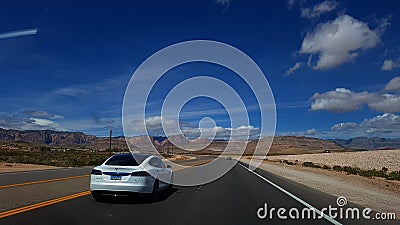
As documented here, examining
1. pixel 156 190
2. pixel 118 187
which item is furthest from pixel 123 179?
pixel 156 190

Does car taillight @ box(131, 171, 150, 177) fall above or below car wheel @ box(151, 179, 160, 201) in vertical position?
above

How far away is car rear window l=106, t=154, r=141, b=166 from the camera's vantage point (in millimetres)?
13700

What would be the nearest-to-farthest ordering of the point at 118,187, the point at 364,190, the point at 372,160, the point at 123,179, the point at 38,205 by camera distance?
1. the point at 38,205
2. the point at 118,187
3. the point at 123,179
4. the point at 364,190
5. the point at 372,160

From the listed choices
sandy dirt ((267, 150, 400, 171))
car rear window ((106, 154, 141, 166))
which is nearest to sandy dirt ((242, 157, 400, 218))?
car rear window ((106, 154, 141, 166))

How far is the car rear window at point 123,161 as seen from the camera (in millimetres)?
13700

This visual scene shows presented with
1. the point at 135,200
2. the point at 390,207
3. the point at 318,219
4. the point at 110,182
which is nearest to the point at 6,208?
the point at 110,182

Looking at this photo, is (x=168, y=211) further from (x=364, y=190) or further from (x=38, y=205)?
(x=364, y=190)

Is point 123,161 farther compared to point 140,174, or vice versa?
point 123,161

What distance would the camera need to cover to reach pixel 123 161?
1395cm

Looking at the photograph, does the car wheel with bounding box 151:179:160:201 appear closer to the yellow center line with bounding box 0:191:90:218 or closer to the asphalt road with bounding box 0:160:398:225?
the asphalt road with bounding box 0:160:398:225

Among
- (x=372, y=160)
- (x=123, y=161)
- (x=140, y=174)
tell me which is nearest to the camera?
(x=140, y=174)

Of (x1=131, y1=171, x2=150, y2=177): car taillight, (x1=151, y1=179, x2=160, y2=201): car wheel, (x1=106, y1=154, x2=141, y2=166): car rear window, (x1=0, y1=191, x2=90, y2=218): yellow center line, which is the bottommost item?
(x1=0, y1=191, x2=90, y2=218): yellow center line

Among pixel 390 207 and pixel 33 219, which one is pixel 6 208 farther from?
pixel 390 207

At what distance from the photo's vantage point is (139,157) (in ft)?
47.4
